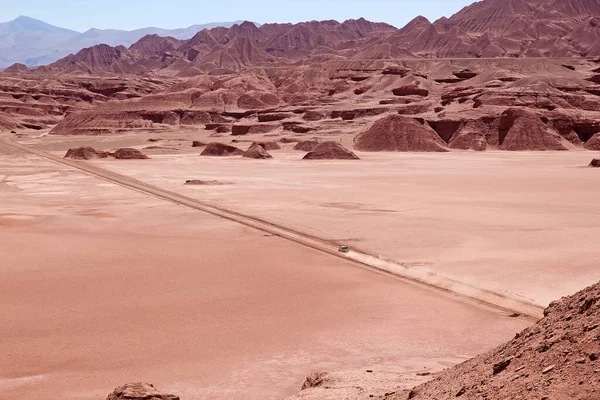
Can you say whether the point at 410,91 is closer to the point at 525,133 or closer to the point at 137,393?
the point at 525,133

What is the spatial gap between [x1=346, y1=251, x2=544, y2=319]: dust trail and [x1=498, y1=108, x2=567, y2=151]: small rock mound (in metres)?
35.0

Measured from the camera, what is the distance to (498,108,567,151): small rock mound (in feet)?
158

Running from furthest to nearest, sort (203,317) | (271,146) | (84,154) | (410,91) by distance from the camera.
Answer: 1. (410,91)
2. (271,146)
3. (84,154)
4. (203,317)

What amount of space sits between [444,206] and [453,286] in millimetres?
10216

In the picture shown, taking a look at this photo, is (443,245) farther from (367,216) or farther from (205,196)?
(205,196)

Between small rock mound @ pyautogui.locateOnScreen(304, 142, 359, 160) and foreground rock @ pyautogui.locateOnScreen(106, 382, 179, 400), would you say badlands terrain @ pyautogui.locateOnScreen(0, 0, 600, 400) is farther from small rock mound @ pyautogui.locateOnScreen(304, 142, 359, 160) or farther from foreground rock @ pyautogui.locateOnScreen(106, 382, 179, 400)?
small rock mound @ pyautogui.locateOnScreen(304, 142, 359, 160)

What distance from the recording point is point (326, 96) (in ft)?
268

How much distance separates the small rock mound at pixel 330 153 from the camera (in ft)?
142

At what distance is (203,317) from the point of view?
11.2m

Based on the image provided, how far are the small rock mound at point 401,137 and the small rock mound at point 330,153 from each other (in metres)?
6.09

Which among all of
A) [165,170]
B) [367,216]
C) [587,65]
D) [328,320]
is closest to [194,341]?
[328,320]

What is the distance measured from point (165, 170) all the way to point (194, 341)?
29729 mm

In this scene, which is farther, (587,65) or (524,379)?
(587,65)

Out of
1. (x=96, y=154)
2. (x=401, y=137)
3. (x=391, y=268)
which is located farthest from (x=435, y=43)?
(x=391, y=268)
